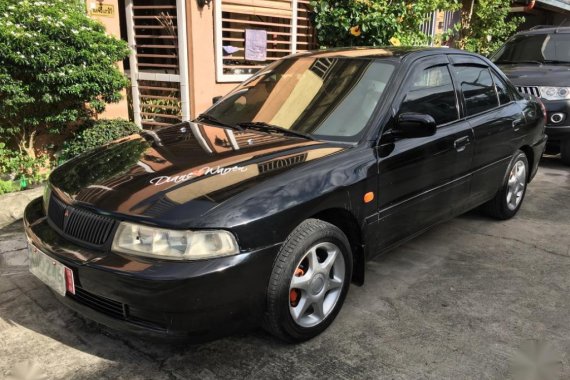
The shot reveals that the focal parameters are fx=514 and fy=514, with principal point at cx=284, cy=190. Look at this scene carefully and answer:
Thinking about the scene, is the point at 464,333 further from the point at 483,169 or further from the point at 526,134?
the point at 526,134

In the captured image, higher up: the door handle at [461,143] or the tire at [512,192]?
the door handle at [461,143]

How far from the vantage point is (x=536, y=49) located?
26.8 ft

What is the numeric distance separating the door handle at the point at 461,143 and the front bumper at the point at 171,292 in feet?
6.36

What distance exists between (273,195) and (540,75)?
6137 mm

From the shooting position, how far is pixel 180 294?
7.66ft

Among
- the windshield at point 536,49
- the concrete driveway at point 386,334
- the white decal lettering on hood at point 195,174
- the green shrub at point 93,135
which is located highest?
the windshield at point 536,49

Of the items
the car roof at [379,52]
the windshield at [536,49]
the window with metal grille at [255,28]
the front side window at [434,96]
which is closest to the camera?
the front side window at [434,96]

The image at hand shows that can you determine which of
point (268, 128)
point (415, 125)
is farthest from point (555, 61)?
point (268, 128)

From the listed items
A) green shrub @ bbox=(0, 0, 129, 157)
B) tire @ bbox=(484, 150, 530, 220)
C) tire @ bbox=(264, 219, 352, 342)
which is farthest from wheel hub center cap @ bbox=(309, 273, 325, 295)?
green shrub @ bbox=(0, 0, 129, 157)

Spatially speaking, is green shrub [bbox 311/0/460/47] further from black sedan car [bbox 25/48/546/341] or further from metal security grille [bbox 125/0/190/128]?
black sedan car [bbox 25/48/546/341]

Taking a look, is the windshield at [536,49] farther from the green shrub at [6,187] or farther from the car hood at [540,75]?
the green shrub at [6,187]

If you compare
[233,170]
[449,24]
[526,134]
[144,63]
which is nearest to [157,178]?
[233,170]

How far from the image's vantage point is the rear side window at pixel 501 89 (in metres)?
4.63

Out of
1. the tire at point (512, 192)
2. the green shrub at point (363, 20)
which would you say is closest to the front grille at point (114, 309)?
the tire at point (512, 192)
